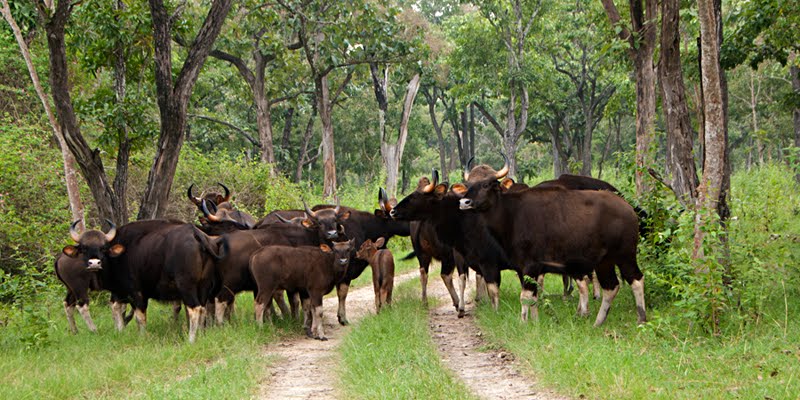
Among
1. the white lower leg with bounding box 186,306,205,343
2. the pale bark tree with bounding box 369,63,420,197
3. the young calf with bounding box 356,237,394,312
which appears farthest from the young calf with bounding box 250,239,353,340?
the pale bark tree with bounding box 369,63,420,197

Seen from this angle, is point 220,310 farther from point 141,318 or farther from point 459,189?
point 459,189

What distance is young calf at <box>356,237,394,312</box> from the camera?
12.3m

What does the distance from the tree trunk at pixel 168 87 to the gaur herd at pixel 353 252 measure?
63.2 inches

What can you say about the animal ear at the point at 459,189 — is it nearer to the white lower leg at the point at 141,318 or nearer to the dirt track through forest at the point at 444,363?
the dirt track through forest at the point at 444,363

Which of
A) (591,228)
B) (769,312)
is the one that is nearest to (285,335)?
(591,228)

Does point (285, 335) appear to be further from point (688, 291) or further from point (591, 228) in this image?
point (688, 291)

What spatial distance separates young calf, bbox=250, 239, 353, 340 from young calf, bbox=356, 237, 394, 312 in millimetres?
714

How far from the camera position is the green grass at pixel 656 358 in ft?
21.5

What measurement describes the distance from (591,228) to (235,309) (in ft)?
22.0

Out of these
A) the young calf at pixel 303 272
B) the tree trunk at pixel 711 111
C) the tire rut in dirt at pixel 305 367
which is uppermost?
the tree trunk at pixel 711 111

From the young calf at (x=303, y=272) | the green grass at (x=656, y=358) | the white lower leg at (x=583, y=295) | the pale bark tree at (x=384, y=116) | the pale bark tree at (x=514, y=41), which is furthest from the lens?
the pale bark tree at (x=514, y=41)

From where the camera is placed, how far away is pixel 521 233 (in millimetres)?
10438

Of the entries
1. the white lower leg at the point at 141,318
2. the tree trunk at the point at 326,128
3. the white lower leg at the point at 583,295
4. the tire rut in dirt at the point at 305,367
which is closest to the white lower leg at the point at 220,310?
the white lower leg at the point at 141,318

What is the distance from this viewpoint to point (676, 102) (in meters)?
10.7
